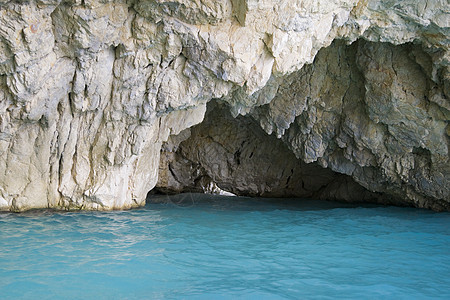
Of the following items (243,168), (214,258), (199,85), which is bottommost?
(214,258)

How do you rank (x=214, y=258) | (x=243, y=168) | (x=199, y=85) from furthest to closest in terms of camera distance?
(x=243, y=168) < (x=199, y=85) < (x=214, y=258)

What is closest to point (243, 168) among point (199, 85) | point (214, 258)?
point (199, 85)

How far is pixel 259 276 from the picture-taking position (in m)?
5.60

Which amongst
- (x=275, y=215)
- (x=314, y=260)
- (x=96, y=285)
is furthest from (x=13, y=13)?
(x=275, y=215)

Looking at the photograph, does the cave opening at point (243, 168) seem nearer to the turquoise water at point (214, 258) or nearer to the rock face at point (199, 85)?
the rock face at point (199, 85)

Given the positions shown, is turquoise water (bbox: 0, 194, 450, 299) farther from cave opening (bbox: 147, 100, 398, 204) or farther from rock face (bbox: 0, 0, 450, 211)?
cave opening (bbox: 147, 100, 398, 204)

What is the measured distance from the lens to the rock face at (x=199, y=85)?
809 centimetres

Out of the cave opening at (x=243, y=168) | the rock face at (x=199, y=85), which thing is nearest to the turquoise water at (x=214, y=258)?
the rock face at (x=199, y=85)

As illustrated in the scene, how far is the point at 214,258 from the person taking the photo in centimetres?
636

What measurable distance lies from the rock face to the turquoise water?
1.39 m

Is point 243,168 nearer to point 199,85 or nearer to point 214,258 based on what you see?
point 199,85

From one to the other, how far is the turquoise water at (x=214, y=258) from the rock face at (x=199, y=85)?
4.57ft

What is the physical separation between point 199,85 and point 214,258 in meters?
4.29

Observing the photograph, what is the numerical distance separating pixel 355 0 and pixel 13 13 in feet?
20.5
